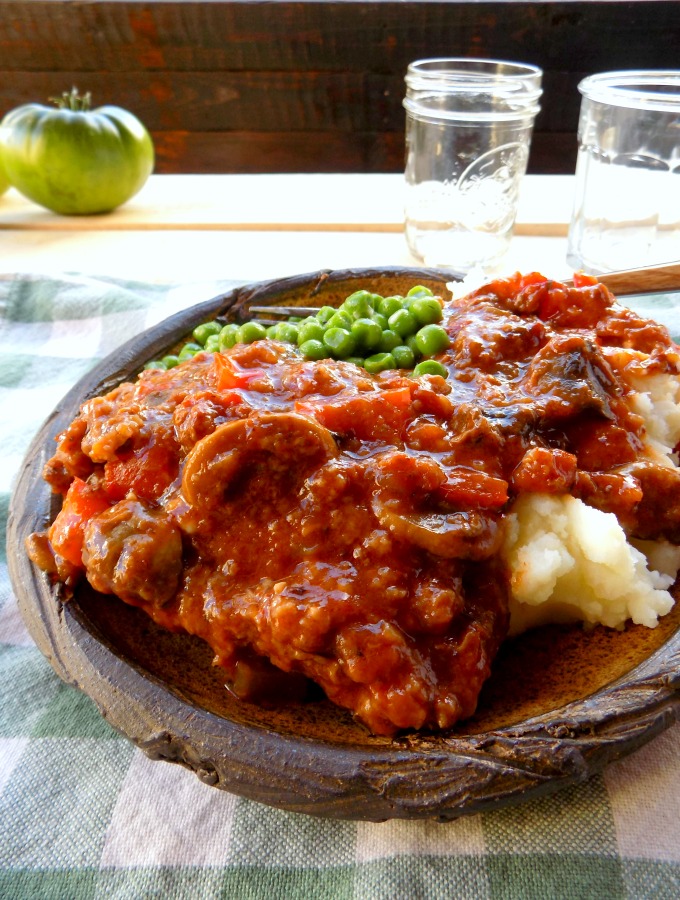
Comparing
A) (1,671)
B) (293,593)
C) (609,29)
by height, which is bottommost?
(1,671)

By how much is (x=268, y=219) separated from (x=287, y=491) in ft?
13.1

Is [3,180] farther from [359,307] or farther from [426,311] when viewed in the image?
[426,311]

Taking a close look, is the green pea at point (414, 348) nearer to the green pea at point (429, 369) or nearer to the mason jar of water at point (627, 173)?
the green pea at point (429, 369)

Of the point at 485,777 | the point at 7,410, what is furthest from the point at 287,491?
the point at 7,410

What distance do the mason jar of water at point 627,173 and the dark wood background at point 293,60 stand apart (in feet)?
10.5

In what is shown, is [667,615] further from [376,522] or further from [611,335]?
[611,335]

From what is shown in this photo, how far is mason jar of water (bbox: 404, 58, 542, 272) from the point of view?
3984 mm

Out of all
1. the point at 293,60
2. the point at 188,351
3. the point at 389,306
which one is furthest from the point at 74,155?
the point at 389,306

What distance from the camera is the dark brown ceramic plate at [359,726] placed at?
1.48 m

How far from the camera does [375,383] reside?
2.13 m

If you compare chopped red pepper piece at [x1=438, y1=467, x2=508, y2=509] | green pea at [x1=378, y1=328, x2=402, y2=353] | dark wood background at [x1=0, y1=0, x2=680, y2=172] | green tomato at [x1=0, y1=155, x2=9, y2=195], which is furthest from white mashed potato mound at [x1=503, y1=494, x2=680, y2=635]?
dark wood background at [x1=0, y1=0, x2=680, y2=172]

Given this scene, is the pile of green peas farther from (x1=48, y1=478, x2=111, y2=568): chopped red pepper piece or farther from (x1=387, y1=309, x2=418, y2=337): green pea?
(x1=48, y1=478, x2=111, y2=568): chopped red pepper piece

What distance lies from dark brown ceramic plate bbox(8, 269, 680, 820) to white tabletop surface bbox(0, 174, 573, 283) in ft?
9.63

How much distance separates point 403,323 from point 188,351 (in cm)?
92
